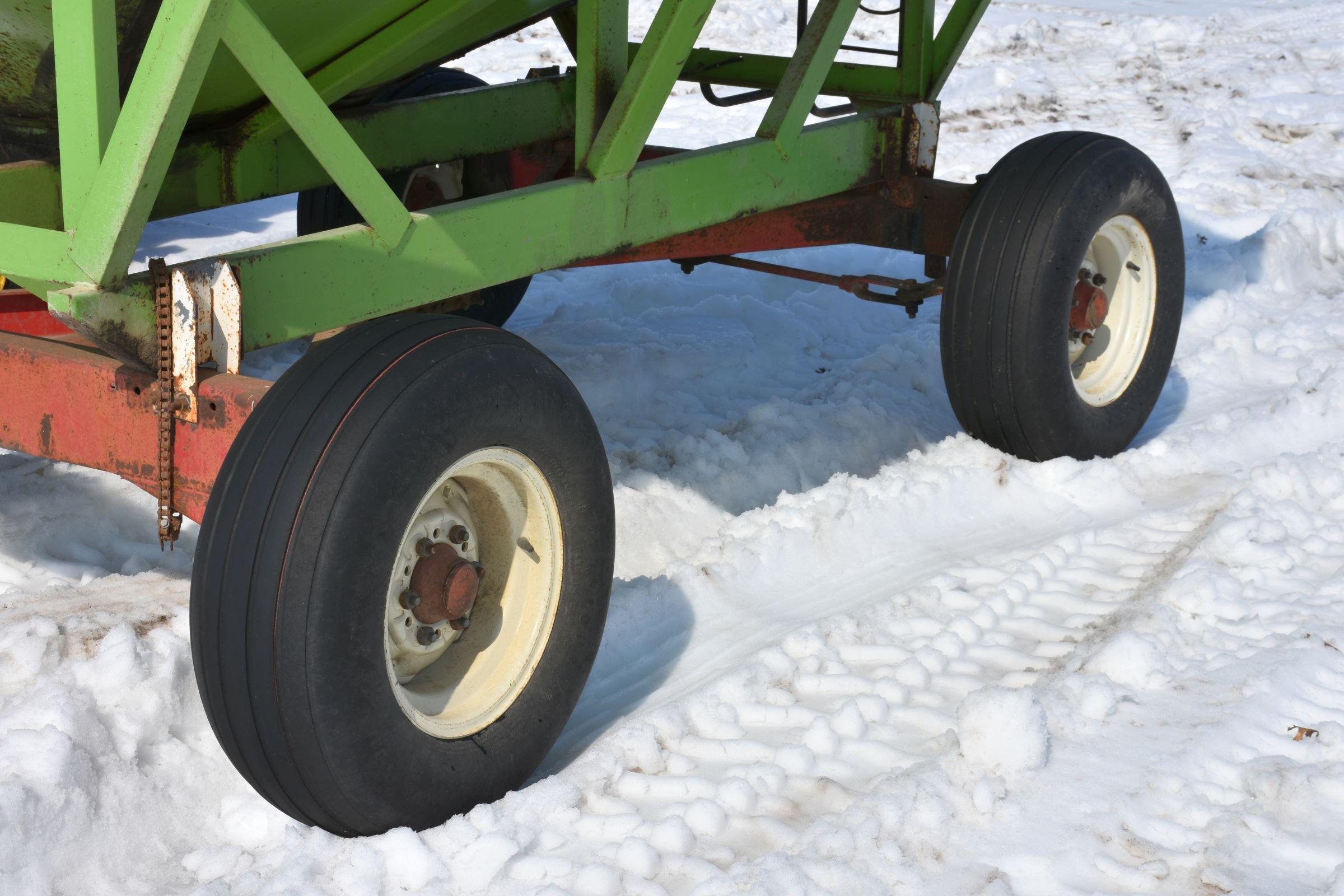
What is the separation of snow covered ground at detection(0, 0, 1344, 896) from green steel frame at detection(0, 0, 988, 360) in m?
0.79

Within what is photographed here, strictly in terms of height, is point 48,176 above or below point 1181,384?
above

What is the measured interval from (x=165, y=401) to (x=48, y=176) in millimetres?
1172

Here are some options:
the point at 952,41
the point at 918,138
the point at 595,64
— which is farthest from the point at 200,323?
the point at 952,41

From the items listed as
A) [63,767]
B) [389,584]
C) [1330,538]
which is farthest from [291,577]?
[1330,538]

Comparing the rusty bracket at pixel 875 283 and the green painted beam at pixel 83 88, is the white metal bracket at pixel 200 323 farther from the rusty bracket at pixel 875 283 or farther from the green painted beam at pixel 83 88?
the rusty bracket at pixel 875 283

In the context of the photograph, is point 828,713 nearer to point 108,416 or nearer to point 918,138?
point 108,416

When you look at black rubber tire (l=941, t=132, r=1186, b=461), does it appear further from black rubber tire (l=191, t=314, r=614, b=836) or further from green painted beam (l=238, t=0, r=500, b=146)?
black rubber tire (l=191, t=314, r=614, b=836)

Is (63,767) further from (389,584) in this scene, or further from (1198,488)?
(1198,488)

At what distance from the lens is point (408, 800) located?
2230mm

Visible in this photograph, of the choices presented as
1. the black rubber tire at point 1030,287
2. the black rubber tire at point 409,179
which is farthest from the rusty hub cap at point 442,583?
the black rubber tire at point 409,179

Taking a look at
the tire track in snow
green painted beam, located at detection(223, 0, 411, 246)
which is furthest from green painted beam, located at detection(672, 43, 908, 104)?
green painted beam, located at detection(223, 0, 411, 246)

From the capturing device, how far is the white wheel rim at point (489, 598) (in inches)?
94.4

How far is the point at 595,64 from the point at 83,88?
1.27 m

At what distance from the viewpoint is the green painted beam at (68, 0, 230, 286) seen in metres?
2.06
